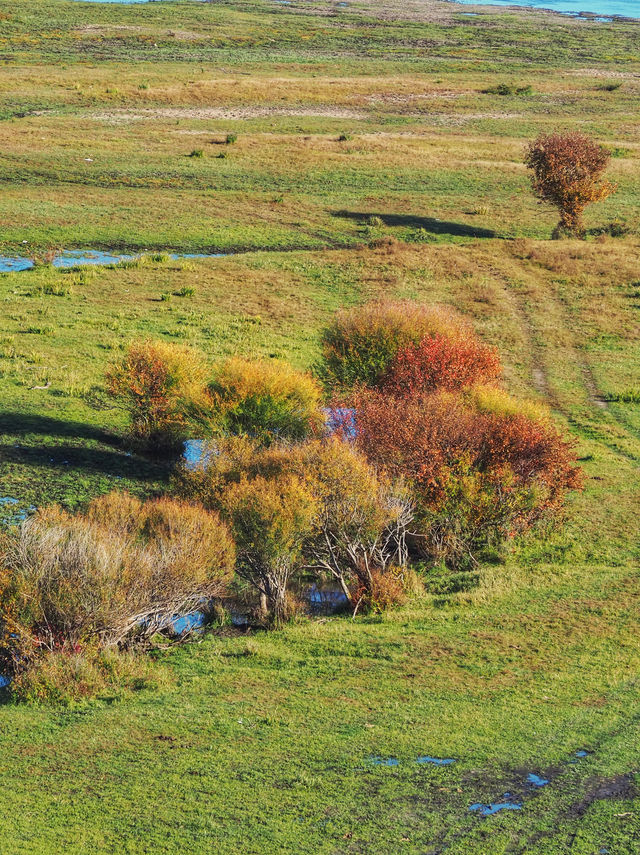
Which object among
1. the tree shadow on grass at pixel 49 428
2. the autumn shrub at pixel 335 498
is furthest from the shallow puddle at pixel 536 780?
the tree shadow on grass at pixel 49 428

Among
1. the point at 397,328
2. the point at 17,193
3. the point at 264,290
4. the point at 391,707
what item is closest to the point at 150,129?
the point at 17,193

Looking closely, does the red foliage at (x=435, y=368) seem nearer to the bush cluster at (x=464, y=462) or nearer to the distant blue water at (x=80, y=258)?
the bush cluster at (x=464, y=462)

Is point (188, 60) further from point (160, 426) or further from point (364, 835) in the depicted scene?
point (364, 835)

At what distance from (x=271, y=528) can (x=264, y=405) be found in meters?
9.65

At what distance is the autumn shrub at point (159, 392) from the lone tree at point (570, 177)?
4467cm

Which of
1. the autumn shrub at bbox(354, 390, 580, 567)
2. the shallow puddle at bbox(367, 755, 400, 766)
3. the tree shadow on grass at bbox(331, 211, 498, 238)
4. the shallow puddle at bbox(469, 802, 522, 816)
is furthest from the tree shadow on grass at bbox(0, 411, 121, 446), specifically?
the tree shadow on grass at bbox(331, 211, 498, 238)

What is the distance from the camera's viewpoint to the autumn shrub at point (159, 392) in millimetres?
39812

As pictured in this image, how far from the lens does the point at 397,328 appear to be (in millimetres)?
44906

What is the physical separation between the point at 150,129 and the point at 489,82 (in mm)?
56933

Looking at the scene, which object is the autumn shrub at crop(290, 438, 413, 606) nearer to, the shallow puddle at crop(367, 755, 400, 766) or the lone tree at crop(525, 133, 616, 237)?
the shallow puddle at crop(367, 755, 400, 766)

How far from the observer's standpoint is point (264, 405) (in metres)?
37.8

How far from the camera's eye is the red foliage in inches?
1645

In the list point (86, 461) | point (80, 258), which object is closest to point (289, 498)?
point (86, 461)

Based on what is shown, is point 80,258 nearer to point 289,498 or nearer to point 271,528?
point 289,498
